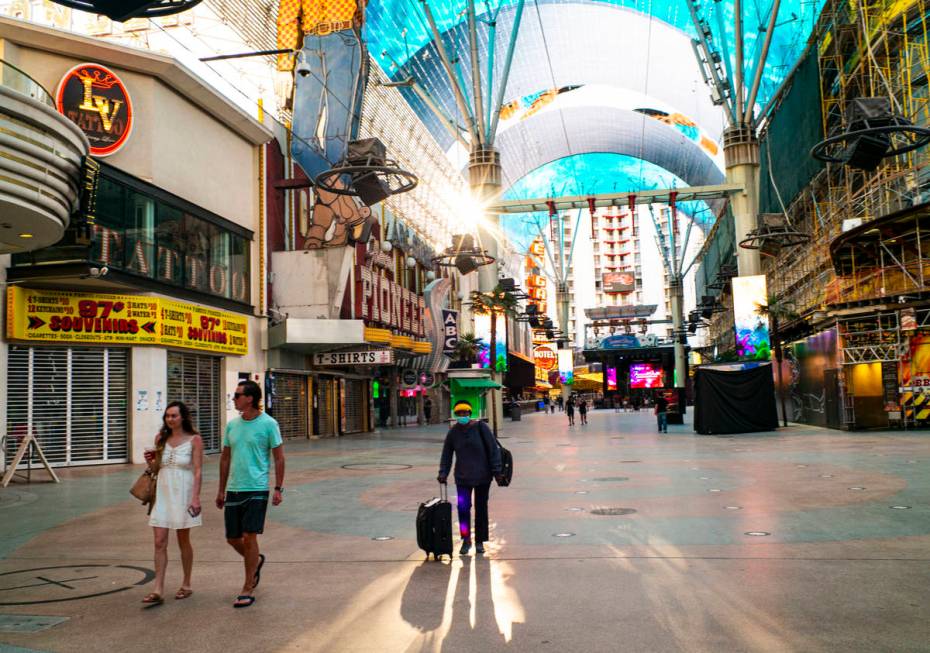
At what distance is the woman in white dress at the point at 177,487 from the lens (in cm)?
649

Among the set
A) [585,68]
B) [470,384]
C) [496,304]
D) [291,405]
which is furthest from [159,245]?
[585,68]

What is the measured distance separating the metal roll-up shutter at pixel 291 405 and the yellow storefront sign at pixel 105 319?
552 centimetres

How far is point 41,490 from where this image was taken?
1483 centimetres

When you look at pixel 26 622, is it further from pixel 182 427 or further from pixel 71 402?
pixel 71 402

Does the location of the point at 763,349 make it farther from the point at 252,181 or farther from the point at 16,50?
the point at 16,50

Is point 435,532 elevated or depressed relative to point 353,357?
depressed

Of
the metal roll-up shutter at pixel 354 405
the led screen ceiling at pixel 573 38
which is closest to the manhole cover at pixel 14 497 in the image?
the metal roll-up shutter at pixel 354 405

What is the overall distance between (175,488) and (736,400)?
26.9 metres

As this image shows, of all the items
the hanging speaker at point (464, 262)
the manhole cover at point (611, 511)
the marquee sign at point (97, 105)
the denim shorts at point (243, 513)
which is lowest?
the manhole cover at point (611, 511)

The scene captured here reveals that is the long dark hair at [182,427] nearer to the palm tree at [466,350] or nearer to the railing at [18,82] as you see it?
the railing at [18,82]

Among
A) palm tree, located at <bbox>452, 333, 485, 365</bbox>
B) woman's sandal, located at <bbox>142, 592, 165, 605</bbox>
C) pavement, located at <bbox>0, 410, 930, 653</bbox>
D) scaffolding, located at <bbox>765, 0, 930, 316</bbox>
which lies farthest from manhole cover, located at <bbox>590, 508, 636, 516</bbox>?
palm tree, located at <bbox>452, 333, 485, 365</bbox>

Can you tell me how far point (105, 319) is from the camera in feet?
66.6

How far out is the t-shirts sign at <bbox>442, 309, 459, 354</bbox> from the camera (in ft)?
165

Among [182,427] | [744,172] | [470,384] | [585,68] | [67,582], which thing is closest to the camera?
[182,427]
